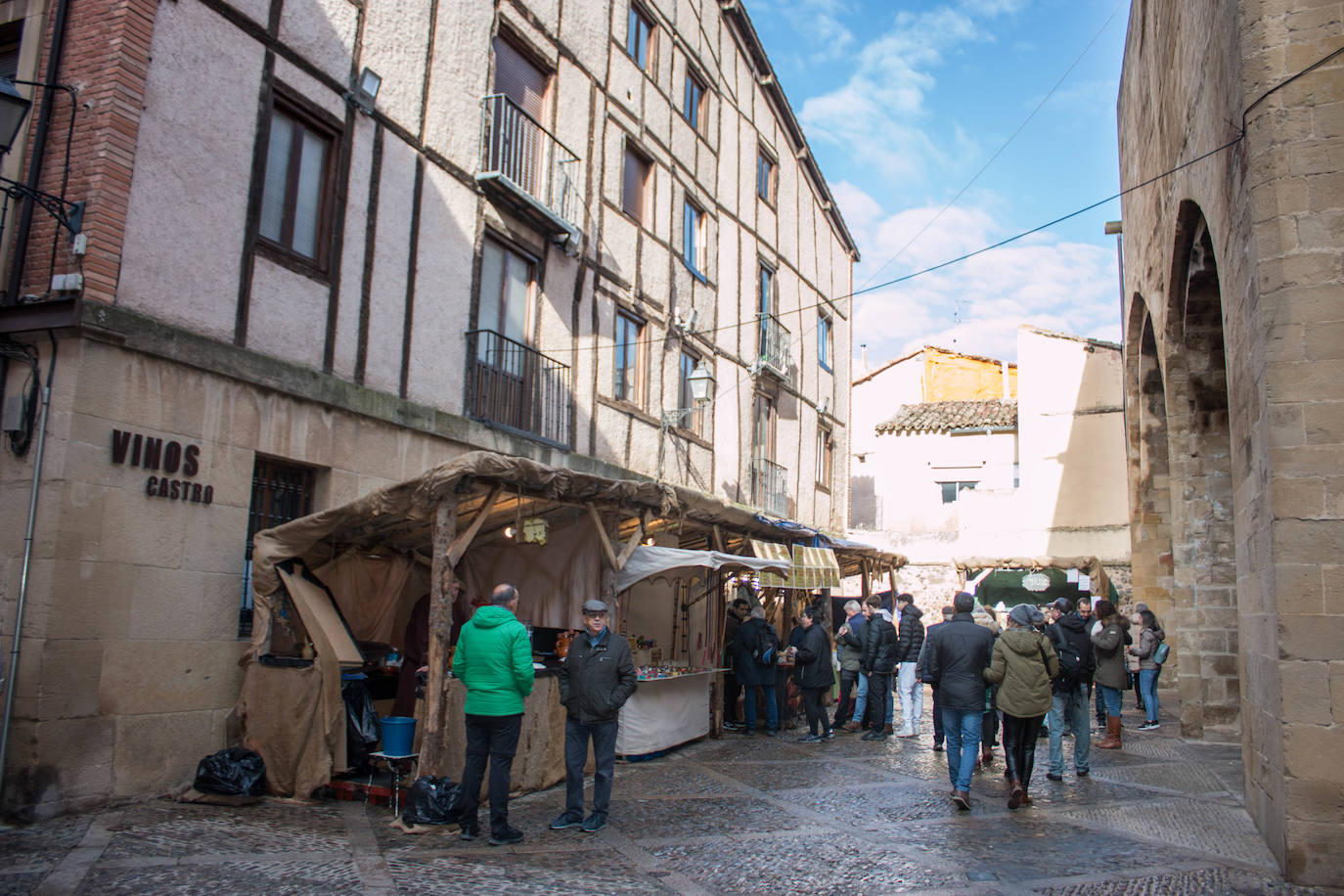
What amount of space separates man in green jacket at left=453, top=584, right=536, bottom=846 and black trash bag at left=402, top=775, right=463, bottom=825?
0.21 m

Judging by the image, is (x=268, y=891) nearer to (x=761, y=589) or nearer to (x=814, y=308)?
(x=761, y=589)

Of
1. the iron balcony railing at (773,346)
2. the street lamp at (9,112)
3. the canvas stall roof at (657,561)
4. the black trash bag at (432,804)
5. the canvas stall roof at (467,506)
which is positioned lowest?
the black trash bag at (432,804)

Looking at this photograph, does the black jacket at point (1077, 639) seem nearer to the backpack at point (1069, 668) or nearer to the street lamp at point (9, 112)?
the backpack at point (1069, 668)

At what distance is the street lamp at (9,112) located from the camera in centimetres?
649

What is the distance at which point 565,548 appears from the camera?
10641 millimetres

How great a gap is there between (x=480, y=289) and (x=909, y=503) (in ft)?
66.7

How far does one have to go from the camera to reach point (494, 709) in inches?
264

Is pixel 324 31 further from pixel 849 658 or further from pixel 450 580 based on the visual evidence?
pixel 849 658

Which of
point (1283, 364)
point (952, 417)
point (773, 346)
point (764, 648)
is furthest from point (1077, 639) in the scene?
point (952, 417)

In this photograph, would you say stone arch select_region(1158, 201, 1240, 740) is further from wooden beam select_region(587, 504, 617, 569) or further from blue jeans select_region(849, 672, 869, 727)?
wooden beam select_region(587, 504, 617, 569)

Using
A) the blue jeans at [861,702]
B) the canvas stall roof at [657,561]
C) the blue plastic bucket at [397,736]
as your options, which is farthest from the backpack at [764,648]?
the blue plastic bucket at [397,736]

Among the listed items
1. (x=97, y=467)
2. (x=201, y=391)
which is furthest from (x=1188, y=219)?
(x=97, y=467)

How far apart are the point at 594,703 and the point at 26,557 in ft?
13.3

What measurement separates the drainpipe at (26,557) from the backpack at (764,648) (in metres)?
7.85
